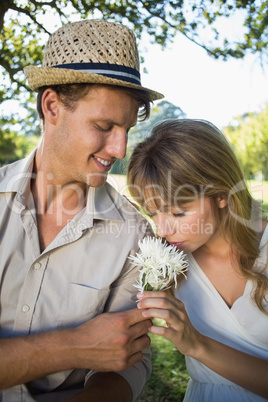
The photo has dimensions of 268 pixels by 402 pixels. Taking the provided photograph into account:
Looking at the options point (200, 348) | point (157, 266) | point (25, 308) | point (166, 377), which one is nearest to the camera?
point (157, 266)

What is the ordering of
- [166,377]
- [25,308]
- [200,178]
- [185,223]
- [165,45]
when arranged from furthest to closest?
1. [165,45]
2. [166,377]
3. [200,178]
4. [185,223]
5. [25,308]

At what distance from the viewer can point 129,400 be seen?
7.98ft

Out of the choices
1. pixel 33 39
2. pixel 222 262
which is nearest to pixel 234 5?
pixel 33 39

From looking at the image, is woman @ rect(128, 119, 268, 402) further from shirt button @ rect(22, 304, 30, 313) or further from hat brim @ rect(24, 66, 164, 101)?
shirt button @ rect(22, 304, 30, 313)

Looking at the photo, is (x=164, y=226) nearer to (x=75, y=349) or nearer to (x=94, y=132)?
(x=94, y=132)

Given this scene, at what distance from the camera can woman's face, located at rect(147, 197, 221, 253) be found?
259 centimetres

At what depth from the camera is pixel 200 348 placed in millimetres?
2223

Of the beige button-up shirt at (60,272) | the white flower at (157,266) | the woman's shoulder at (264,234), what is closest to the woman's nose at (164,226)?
the beige button-up shirt at (60,272)

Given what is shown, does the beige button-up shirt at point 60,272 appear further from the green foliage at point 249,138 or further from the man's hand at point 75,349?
the green foliage at point 249,138

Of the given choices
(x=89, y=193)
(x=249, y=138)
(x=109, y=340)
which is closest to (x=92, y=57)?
(x=89, y=193)

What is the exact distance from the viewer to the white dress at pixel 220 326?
2.60 m

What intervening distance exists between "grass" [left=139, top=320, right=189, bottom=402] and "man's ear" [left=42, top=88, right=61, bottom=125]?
9.60 ft

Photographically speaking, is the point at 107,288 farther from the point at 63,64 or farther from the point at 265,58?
the point at 265,58

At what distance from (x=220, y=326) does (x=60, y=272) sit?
1232 mm
